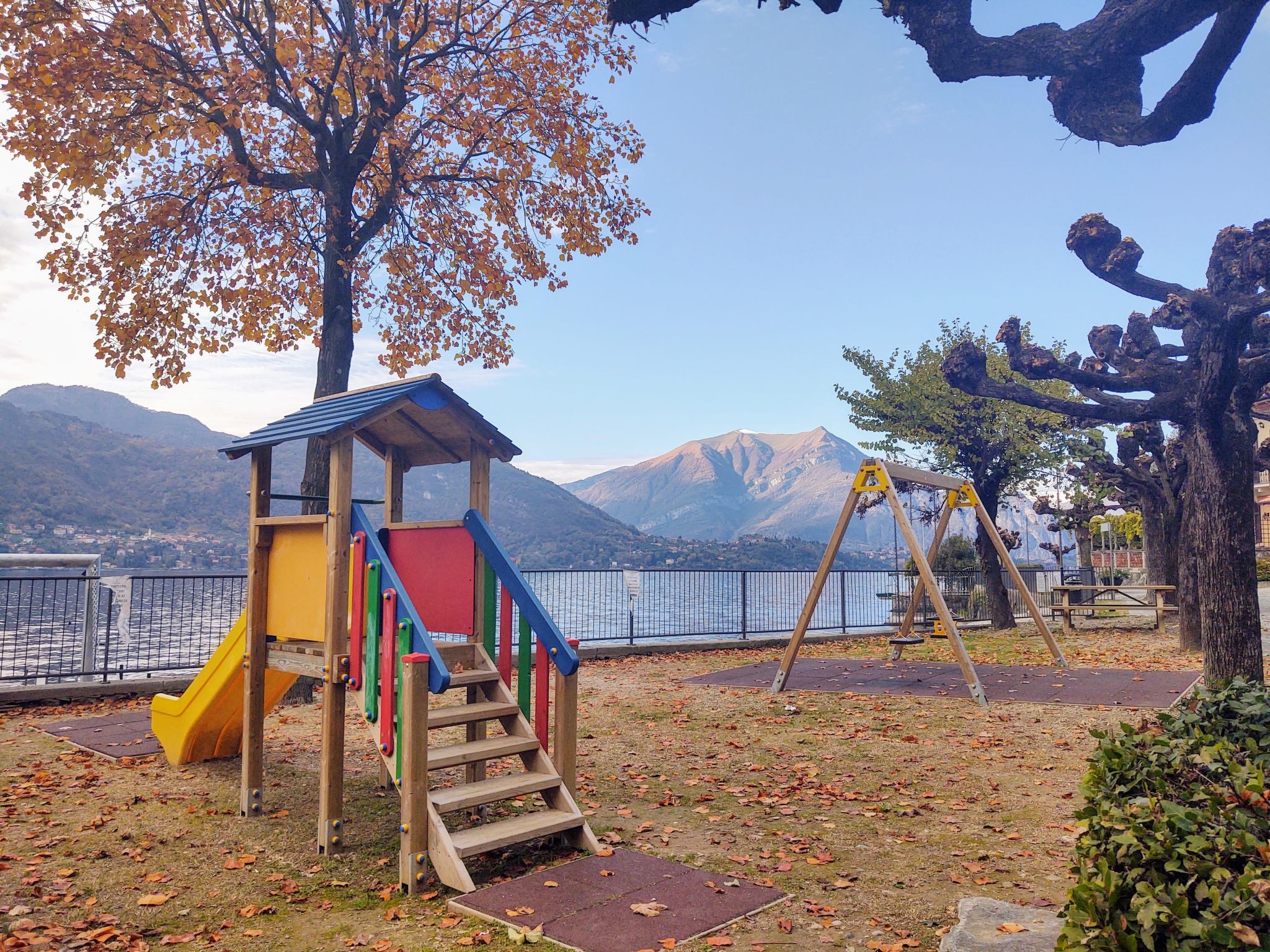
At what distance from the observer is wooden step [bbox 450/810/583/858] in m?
4.59

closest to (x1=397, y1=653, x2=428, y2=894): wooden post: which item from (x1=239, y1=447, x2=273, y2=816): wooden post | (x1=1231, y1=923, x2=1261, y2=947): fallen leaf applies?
(x1=239, y1=447, x2=273, y2=816): wooden post

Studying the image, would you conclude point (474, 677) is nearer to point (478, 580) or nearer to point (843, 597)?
point (478, 580)

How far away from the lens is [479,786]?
16.3 ft

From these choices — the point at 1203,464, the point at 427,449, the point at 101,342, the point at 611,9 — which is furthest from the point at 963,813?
the point at 101,342

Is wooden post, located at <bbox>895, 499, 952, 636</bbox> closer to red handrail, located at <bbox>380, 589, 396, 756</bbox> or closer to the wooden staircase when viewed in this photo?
the wooden staircase

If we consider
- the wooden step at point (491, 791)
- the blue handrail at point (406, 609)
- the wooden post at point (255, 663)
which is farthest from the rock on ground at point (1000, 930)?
the wooden post at point (255, 663)

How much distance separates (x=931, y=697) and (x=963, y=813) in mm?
4677

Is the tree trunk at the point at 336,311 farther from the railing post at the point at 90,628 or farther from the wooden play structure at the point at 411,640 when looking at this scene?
the wooden play structure at the point at 411,640

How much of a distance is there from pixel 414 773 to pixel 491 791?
0.49 meters

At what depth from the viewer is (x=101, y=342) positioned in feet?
40.8

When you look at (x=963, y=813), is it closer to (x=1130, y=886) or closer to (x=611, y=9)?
(x=1130, y=886)

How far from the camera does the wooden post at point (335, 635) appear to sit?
208 inches

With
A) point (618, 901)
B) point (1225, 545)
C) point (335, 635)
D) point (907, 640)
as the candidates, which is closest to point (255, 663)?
point (335, 635)

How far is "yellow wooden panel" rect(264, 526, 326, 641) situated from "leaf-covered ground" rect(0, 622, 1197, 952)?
52.1 inches
